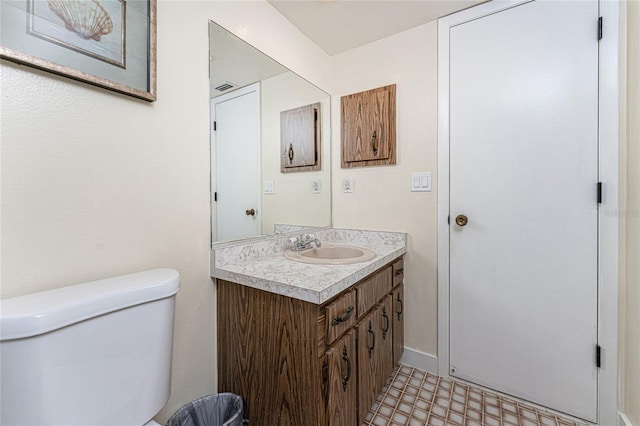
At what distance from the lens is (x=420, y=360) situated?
1.71 metres

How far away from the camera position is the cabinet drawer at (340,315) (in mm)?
979

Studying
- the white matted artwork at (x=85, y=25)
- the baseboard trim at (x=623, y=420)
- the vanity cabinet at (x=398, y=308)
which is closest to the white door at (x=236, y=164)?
the white matted artwork at (x=85, y=25)

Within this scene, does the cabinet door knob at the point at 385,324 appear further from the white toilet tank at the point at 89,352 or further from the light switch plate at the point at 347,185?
the white toilet tank at the point at 89,352

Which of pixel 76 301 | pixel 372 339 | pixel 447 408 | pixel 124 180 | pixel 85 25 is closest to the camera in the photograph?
pixel 76 301

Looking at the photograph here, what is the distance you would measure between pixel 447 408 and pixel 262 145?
1691 mm

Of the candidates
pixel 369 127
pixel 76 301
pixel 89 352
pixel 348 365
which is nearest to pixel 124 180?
pixel 76 301

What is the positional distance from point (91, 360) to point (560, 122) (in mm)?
2015

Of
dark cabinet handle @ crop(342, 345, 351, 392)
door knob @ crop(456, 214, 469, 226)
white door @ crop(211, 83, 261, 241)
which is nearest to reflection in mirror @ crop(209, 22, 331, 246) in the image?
white door @ crop(211, 83, 261, 241)

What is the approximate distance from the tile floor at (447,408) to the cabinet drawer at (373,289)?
564 mm

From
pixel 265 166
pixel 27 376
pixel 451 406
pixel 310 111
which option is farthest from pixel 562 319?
pixel 27 376

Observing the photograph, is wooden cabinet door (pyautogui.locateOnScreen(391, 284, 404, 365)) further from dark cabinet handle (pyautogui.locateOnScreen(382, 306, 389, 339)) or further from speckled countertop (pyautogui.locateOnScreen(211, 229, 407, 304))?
speckled countertop (pyautogui.locateOnScreen(211, 229, 407, 304))

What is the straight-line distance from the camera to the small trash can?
1018 mm

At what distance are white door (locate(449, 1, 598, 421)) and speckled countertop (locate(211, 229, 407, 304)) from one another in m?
0.50

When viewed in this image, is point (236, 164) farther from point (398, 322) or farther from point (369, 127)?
point (398, 322)
